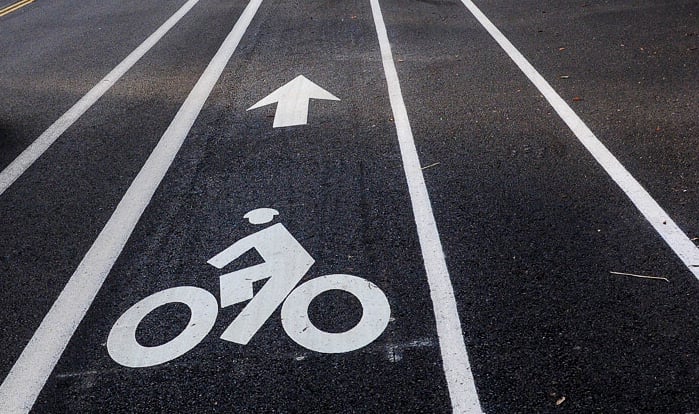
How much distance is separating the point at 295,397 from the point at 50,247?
2726mm

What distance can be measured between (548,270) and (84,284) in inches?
128

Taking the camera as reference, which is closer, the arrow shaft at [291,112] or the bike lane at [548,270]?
the bike lane at [548,270]

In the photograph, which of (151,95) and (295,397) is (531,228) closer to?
(295,397)

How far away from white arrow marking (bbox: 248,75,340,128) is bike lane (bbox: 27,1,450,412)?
0.12m

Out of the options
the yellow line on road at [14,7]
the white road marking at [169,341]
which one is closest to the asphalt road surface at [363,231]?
the white road marking at [169,341]

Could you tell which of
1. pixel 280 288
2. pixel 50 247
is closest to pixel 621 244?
pixel 280 288

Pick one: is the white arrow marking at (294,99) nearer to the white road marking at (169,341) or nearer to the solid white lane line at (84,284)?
the solid white lane line at (84,284)

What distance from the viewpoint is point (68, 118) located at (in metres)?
7.83

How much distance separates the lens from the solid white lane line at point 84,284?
3.81 m

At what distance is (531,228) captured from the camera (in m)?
4.91

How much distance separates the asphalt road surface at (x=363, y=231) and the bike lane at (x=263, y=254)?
2 cm

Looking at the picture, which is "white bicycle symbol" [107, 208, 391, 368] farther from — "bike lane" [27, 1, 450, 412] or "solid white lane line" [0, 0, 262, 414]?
"solid white lane line" [0, 0, 262, 414]

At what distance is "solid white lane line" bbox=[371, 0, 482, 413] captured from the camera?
3529 millimetres

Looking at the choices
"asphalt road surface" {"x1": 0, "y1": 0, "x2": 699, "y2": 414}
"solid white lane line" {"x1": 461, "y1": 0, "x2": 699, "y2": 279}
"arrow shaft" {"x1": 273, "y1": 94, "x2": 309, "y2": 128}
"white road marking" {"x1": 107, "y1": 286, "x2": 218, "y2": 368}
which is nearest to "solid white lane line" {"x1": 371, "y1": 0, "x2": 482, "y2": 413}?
"asphalt road surface" {"x1": 0, "y1": 0, "x2": 699, "y2": 414}
